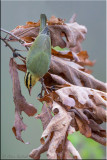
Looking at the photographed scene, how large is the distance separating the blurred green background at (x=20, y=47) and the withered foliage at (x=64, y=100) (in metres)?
1.88

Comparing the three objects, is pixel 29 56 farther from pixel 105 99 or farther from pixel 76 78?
pixel 105 99

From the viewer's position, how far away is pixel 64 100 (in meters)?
1.12

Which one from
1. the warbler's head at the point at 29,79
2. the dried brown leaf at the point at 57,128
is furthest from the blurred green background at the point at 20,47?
the dried brown leaf at the point at 57,128

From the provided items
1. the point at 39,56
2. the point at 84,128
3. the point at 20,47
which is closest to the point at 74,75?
the point at 39,56

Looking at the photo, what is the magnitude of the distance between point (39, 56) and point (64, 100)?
53 cm

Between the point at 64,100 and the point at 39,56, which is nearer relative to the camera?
the point at 64,100

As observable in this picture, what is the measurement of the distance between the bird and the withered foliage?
46 millimetres

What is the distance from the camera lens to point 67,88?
1257 millimetres

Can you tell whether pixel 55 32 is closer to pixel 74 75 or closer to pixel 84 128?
pixel 74 75

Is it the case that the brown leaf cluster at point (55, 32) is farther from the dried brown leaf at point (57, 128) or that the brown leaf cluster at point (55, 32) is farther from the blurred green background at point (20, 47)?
the blurred green background at point (20, 47)

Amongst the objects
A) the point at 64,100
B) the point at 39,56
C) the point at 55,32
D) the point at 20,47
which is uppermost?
the point at 20,47

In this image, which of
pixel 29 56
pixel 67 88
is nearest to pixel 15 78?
pixel 29 56

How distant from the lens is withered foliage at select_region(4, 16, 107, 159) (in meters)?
1.07

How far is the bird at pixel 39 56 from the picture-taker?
149 centimetres
